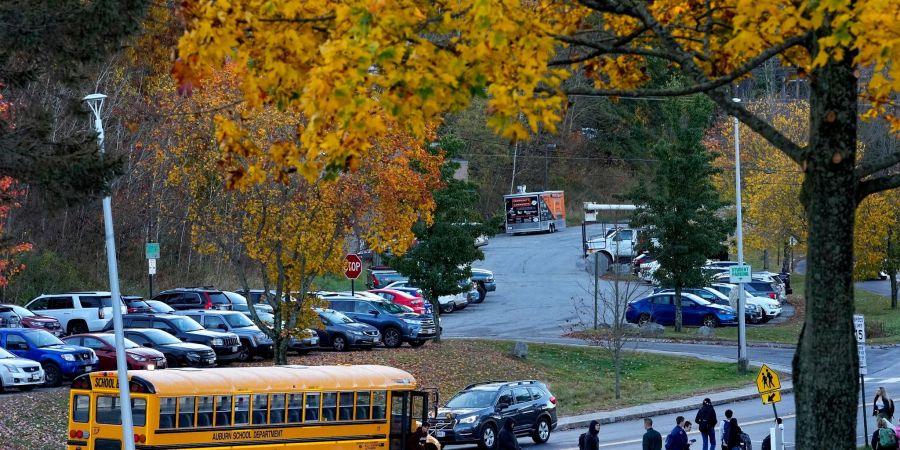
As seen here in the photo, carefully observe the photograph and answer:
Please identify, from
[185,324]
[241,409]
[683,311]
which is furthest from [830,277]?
[683,311]

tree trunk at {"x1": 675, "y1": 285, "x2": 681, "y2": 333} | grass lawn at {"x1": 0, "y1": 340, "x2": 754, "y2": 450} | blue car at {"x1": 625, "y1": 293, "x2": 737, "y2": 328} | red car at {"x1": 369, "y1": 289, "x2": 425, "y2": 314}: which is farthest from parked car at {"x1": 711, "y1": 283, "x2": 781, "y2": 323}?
red car at {"x1": 369, "y1": 289, "x2": 425, "y2": 314}

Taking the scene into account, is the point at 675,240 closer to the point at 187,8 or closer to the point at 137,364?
the point at 137,364

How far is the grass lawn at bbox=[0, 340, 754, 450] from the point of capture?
35562 mm

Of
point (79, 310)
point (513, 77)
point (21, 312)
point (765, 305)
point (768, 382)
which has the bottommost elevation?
point (765, 305)

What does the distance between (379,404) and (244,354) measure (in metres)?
14.4

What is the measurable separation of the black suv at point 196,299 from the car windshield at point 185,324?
24.4 feet

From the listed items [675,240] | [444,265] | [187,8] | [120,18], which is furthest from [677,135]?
[187,8]

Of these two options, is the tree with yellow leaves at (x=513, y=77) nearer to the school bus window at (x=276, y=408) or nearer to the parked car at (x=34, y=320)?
the school bus window at (x=276, y=408)

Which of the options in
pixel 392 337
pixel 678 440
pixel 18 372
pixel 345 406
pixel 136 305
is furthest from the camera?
pixel 136 305

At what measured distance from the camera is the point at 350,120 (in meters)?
7.47

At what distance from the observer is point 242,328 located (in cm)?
3731

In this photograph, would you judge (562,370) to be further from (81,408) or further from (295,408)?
(81,408)

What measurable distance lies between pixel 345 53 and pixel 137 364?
2567 centimetres

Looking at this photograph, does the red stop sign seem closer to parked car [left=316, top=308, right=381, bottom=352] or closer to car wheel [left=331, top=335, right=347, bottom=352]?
parked car [left=316, top=308, right=381, bottom=352]
